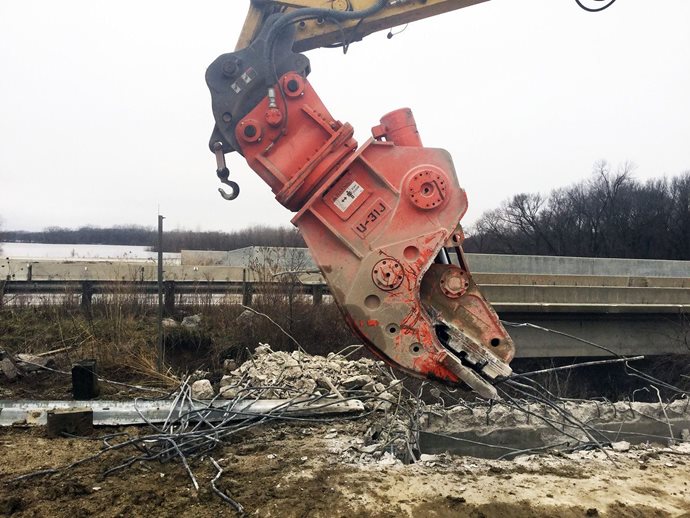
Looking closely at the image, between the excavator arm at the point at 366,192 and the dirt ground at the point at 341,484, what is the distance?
67 centimetres

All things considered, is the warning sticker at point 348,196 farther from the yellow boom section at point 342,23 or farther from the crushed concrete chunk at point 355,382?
the crushed concrete chunk at point 355,382

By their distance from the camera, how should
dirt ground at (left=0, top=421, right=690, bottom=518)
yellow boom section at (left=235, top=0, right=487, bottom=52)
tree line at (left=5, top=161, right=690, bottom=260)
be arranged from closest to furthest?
dirt ground at (left=0, top=421, right=690, bottom=518) → yellow boom section at (left=235, top=0, right=487, bottom=52) → tree line at (left=5, top=161, right=690, bottom=260)

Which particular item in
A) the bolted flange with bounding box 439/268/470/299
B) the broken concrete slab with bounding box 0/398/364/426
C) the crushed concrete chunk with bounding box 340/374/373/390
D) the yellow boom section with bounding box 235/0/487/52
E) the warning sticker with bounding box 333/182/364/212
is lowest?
the broken concrete slab with bounding box 0/398/364/426

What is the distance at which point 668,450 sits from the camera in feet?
13.0

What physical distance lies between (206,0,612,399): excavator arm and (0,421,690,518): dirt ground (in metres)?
0.67

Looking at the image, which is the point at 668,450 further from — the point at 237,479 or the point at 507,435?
the point at 237,479

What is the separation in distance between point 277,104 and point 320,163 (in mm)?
554

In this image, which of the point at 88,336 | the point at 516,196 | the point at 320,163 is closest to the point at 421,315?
the point at 320,163

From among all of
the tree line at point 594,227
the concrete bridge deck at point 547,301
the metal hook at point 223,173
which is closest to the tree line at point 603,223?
the tree line at point 594,227

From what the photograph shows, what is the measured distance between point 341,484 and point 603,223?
4153 centimetres

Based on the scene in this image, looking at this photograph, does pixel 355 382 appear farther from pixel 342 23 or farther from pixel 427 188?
pixel 342 23

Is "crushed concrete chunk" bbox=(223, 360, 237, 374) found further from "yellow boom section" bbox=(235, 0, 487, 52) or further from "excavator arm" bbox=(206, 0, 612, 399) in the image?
"yellow boom section" bbox=(235, 0, 487, 52)

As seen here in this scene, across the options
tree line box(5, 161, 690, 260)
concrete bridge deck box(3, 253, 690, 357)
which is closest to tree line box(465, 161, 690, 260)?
tree line box(5, 161, 690, 260)

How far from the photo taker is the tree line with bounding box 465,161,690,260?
35500mm
